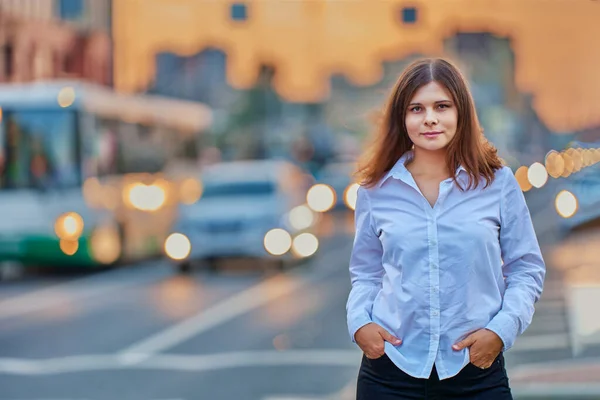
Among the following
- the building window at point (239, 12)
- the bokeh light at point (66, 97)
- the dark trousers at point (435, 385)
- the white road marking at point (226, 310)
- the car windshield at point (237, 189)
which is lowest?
the white road marking at point (226, 310)

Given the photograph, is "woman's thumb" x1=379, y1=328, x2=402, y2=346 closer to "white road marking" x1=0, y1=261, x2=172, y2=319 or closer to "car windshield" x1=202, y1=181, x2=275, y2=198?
"white road marking" x1=0, y1=261, x2=172, y2=319

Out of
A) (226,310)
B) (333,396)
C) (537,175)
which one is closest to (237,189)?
(226,310)

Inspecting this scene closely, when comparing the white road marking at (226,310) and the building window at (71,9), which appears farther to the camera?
the building window at (71,9)

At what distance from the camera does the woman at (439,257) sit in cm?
352

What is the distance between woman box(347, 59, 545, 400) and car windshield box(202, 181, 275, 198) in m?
16.2

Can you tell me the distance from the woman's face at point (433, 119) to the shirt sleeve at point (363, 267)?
0.21 meters

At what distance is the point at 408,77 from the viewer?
371 centimetres

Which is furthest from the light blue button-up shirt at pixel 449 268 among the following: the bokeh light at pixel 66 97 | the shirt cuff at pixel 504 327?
the bokeh light at pixel 66 97

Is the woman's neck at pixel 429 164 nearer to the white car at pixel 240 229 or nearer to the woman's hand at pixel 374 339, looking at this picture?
the woman's hand at pixel 374 339

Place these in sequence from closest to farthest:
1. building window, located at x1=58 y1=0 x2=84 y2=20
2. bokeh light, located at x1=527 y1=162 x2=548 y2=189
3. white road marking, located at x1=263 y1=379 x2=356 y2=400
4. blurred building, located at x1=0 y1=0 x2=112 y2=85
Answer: white road marking, located at x1=263 y1=379 x2=356 y2=400
blurred building, located at x1=0 y1=0 x2=112 y2=85
building window, located at x1=58 y1=0 x2=84 y2=20
bokeh light, located at x1=527 y1=162 x2=548 y2=189

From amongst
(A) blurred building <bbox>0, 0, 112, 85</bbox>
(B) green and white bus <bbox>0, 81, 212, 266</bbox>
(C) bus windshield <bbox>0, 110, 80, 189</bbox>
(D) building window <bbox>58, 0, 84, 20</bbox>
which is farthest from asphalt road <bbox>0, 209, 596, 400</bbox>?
(D) building window <bbox>58, 0, 84, 20</bbox>

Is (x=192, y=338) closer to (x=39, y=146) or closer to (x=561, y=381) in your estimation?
(x=561, y=381)

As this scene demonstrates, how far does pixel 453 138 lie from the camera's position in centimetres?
369

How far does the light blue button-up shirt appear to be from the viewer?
11.5ft
